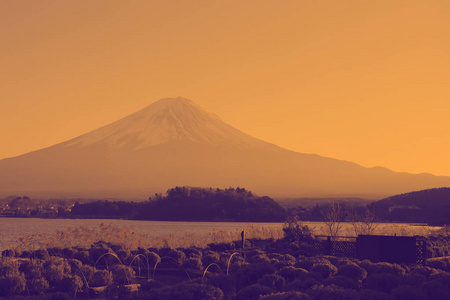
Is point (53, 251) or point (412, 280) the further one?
Answer: point (53, 251)

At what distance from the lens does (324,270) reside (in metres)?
26.9

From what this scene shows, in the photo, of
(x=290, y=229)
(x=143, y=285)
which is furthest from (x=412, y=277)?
(x=290, y=229)

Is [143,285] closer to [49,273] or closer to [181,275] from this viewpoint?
[49,273]

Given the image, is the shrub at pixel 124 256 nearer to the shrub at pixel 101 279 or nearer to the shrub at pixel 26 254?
the shrub at pixel 26 254

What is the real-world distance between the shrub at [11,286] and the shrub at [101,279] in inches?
95.7

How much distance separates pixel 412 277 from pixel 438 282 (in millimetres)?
1823

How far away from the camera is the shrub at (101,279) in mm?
25094

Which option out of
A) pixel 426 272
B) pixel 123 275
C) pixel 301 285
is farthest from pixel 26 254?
pixel 426 272

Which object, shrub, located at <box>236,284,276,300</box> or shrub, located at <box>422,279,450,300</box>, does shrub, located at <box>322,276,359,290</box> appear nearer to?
shrub, located at <box>422,279,450,300</box>

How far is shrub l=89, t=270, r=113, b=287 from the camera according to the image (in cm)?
2509

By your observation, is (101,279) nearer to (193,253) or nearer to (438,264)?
(193,253)

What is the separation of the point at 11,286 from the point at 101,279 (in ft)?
10.2

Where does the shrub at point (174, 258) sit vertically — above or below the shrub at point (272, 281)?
above

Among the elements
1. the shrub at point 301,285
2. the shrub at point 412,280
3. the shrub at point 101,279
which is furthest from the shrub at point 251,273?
the shrub at point 412,280
